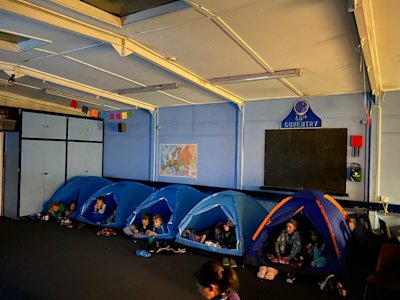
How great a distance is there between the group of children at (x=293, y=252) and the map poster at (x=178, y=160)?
251 cm

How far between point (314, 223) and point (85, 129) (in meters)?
5.48

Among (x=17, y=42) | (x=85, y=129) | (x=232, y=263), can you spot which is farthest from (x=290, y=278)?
(x=85, y=129)

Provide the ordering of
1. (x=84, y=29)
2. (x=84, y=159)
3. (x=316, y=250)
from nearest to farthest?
(x=84, y=29)
(x=316, y=250)
(x=84, y=159)

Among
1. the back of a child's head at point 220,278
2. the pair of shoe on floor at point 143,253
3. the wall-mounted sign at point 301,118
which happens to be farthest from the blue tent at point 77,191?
the back of a child's head at point 220,278

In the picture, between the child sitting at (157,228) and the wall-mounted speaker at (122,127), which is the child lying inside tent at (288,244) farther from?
the wall-mounted speaker at (122,127)

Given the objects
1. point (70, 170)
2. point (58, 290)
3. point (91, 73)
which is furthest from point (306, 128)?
point (70, 170)

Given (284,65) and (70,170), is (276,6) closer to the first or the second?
(284,65)

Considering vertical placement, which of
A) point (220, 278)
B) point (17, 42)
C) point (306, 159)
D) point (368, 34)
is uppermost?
point (17, 42)

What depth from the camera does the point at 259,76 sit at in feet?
12.6

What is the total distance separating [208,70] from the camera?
379 cm

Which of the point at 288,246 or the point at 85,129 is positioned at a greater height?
the point at 85,129

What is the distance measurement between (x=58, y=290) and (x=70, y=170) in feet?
13.4

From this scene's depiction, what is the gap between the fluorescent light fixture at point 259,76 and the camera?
3.62 metres

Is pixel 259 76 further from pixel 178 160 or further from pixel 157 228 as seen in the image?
pixel 178 160
